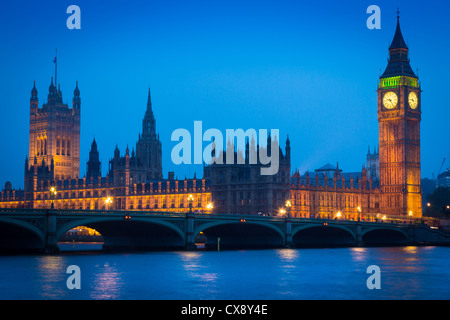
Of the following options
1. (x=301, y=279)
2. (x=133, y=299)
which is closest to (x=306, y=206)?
(x=301, y=279)

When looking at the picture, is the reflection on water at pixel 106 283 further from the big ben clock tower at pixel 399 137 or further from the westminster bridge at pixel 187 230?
the big ben clock tower at pixel 399 137

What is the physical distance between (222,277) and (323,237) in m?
66.3

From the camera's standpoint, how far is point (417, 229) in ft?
440

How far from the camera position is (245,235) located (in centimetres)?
11594

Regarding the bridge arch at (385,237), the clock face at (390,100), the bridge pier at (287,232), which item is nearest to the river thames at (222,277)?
the bridge pier at (287,232)

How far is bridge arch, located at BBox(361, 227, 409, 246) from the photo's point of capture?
433 ft

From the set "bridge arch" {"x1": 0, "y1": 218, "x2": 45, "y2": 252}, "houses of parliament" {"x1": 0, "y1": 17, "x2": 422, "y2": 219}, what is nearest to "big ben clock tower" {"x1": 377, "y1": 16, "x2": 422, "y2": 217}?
"houses of parliament" {"x1": 0, "y1": 17, "x2": 422, "y2": 219}

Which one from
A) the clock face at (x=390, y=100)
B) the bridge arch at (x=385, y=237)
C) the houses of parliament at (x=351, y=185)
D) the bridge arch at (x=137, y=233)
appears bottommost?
the bridge arch at (x=385, y=237)

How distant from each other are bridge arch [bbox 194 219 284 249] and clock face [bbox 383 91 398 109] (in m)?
70.6

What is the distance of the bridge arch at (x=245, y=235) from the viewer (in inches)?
4195

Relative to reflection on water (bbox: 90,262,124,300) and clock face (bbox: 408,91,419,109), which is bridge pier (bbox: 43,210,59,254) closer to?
reflection on water (bbox: 90,262,124,300)

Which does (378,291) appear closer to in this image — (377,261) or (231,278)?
(231,278)

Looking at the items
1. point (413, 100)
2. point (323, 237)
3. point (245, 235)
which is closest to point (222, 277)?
point (245, 235)
